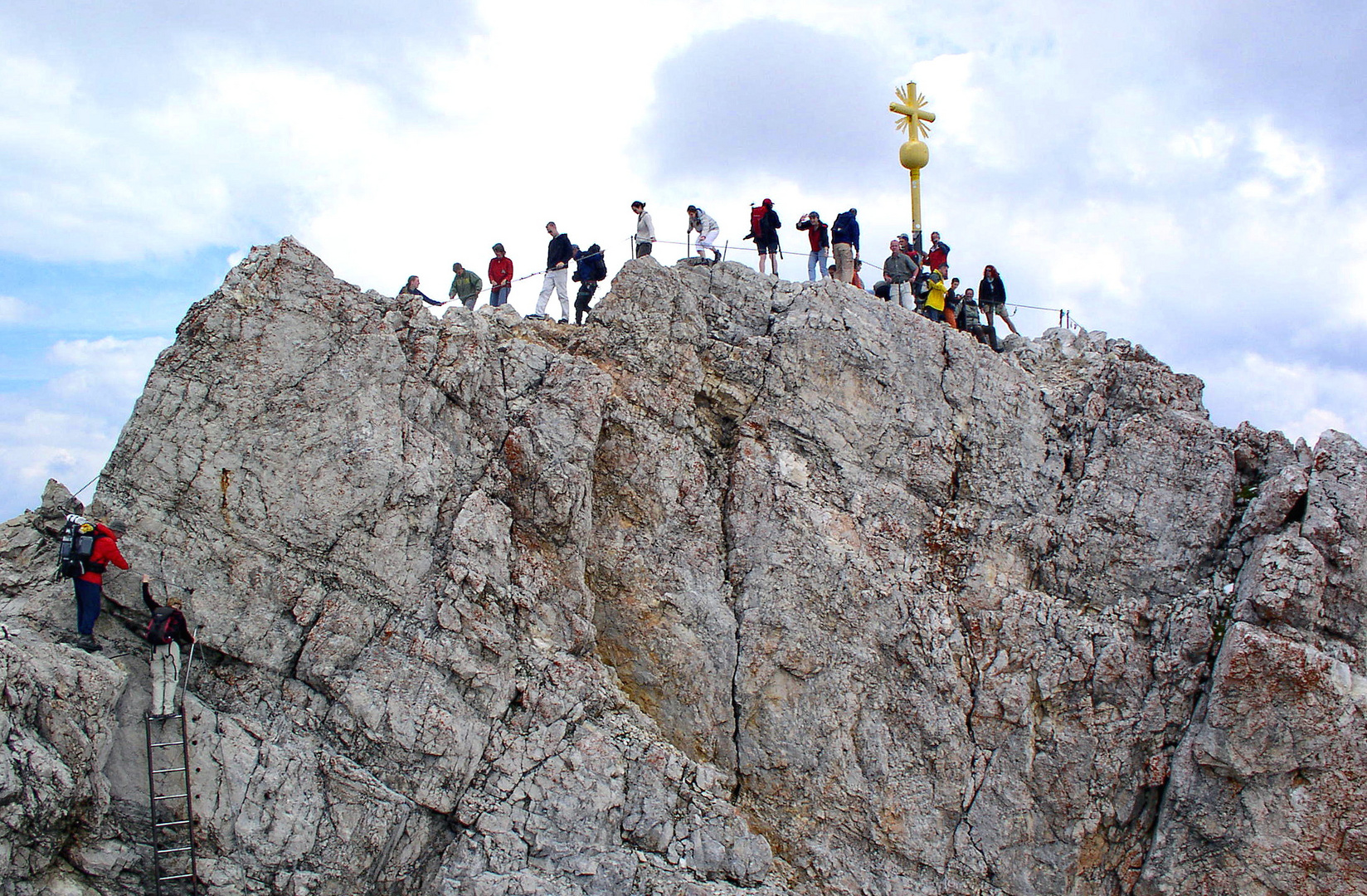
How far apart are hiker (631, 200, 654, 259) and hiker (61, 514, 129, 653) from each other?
1242cm

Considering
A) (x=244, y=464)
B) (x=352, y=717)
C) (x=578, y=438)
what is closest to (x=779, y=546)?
(x=578, y=438)

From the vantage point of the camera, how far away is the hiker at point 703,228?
22938 millimetres

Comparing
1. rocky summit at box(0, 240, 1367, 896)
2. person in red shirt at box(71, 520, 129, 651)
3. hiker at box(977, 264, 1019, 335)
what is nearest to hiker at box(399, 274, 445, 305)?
rocky summit at box(0, 240, 1367, 896)

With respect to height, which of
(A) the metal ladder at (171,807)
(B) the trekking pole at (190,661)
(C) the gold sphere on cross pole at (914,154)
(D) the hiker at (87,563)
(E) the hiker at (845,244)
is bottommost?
(A) the metal ladder at (171,807)

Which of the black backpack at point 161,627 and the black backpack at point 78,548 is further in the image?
the black backpack at point 161,627

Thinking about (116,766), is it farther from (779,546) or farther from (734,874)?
(779,546)

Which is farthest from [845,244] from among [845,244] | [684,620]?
[684,620]

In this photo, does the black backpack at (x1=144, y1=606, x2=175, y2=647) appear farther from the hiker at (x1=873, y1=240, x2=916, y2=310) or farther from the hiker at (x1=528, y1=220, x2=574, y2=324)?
the hiker at (x1=873, y1=240, x2=916, y2=310)

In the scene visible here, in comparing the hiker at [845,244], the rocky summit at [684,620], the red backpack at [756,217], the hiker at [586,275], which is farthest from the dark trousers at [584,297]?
the hiker at [845,244]

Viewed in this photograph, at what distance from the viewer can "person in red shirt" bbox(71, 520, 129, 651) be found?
16188mm

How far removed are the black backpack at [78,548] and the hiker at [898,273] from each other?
17604mm

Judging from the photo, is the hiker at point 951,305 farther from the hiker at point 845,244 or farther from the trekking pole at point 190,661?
the trekking pole at point 190,661

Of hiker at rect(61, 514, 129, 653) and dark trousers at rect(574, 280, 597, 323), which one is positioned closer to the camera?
hiker at rect(61, 514, 129, 653)

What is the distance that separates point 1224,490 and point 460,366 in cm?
1565
